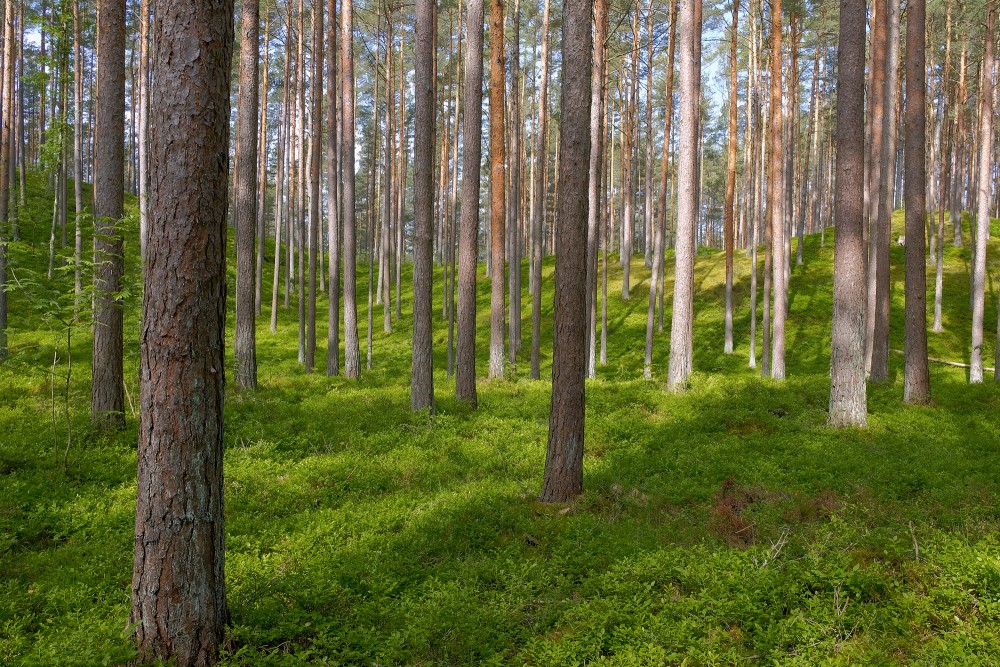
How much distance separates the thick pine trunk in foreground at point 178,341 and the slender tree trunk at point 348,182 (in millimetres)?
11484

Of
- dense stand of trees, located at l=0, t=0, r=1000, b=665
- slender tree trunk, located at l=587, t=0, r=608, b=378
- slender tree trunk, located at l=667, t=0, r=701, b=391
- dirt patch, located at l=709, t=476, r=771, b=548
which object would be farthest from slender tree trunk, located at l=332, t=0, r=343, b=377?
dirt patch, located at l=709, t=476, r=771, b=548

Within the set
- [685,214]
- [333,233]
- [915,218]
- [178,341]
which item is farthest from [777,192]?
[178,341]

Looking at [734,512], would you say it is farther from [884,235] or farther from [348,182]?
[348,182]

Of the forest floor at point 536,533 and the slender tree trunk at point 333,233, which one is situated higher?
the slender tree trunk at point 333,233

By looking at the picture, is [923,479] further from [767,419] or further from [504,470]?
[504,470]

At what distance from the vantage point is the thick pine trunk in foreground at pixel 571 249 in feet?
22.5

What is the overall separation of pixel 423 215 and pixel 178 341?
8.05 metres

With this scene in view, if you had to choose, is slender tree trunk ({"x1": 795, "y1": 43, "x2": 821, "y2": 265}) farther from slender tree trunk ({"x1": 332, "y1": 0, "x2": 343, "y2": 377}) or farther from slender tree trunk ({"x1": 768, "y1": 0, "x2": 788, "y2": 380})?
slender tree trunk ({"x1": 332, "y1": 0, "x2": 343, "y2": 377})

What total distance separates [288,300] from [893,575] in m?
28.0

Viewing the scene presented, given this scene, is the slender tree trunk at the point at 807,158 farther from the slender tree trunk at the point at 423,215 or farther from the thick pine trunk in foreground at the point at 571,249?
the thick pine trunk in foreground at the point at 571,249

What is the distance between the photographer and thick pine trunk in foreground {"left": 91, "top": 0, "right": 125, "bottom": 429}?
319 inches

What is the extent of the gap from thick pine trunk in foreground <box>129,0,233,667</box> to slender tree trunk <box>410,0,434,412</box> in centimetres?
743

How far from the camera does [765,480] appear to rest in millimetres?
7750

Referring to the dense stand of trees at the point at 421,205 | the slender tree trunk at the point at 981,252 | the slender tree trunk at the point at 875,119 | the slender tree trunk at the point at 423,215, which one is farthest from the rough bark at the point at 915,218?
the slender tree trunk at the point at 423,215
